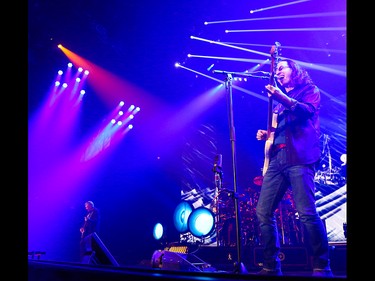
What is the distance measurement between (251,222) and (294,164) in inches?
186

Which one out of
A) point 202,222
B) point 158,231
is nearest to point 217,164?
point 202,222

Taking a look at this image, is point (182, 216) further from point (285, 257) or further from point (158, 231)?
point (285, 257)

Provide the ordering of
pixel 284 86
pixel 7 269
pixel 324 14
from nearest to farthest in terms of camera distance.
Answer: pixel 7 269 → pixel 284 86 → pixel 324 14

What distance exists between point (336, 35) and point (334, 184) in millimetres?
3132

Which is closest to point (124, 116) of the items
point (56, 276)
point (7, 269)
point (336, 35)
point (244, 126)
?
point (244, 126)

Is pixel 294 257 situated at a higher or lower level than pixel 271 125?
lower

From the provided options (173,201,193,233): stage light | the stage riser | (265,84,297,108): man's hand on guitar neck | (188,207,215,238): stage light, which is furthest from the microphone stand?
(173,201,193,233): stage light

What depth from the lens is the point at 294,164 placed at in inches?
130

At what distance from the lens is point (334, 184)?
796 cm

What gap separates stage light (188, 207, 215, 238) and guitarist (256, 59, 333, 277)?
17.3 feet

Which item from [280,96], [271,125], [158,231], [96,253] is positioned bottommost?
[158,231]

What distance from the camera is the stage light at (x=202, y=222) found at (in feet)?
28.4

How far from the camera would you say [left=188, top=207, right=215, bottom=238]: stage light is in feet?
28.4
